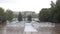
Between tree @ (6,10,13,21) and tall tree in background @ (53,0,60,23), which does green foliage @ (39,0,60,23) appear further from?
tree @ (6,10,13,21)

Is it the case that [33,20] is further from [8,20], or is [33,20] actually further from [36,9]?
[8,20]

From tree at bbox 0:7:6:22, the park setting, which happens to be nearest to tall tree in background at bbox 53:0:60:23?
the park setting

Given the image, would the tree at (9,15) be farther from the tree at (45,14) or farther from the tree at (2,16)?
the tree at (45,14)

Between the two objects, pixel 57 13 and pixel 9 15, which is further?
pixel 57 13

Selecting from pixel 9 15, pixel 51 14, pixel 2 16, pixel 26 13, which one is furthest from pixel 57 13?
pixel 2 16

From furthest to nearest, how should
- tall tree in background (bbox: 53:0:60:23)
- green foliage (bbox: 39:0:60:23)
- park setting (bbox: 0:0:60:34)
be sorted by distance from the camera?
tall tree in background (bbox: 53:0:60:23), green foliage (bbox: 39:0:60:23), park setting (bbox: 0:0:60:34)

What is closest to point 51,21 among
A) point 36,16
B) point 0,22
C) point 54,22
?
point 54,22

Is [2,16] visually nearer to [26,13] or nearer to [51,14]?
[26,13]

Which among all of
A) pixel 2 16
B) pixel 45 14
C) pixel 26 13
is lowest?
pixel 2 16

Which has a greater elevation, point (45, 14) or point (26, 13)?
point (26, 13)

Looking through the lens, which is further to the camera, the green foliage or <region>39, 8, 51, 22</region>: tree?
the green foliage

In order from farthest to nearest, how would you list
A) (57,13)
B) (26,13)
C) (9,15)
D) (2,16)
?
(57,13) < (2,16) < (9,15) < (26,13)

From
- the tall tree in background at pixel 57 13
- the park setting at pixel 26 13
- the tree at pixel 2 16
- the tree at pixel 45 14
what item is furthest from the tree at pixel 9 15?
the tall tree in background at pixel 57 13

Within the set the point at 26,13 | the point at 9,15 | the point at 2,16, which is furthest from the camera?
the point at 2,16
